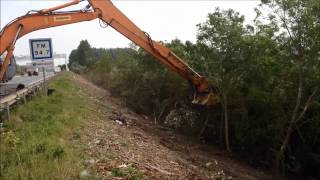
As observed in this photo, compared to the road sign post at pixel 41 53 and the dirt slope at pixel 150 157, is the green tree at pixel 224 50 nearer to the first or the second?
the dirt slope at pixel 150 157

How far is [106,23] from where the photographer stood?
1855 centimetres

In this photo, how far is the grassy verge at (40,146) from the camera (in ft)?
29.0

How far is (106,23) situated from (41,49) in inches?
112

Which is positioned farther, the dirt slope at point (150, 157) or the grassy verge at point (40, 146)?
the dirt slope at point (150, 157)

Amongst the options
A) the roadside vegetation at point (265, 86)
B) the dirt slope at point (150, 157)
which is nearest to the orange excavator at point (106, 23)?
the roadside vegetation at point (265, 86)

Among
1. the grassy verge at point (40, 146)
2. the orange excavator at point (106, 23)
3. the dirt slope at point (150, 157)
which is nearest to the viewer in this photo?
the grassy verge at point (40, 146)

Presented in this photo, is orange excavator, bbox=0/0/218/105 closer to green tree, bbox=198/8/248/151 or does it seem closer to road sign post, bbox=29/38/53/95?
green tree, bbox=198/8/248/151

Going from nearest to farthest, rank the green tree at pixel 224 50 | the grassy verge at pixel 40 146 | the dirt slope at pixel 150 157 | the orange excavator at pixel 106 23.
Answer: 1. the grassy verge at pixel 40 146
2. the dirt slope at pixel 150 157
3. the orange excavator at pixel 106 23
4. the green tree at pixel 224 50

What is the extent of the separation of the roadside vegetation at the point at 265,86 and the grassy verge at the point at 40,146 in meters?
6.16

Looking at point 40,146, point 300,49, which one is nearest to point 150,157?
point 40,146

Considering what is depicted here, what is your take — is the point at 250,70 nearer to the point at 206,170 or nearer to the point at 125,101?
the point at 206,170

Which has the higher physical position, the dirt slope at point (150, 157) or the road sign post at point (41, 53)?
the road sign post at point (41, 53)

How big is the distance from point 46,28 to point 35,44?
2520 mm

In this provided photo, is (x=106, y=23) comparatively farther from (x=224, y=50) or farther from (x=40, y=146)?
(x=40, y=146)
